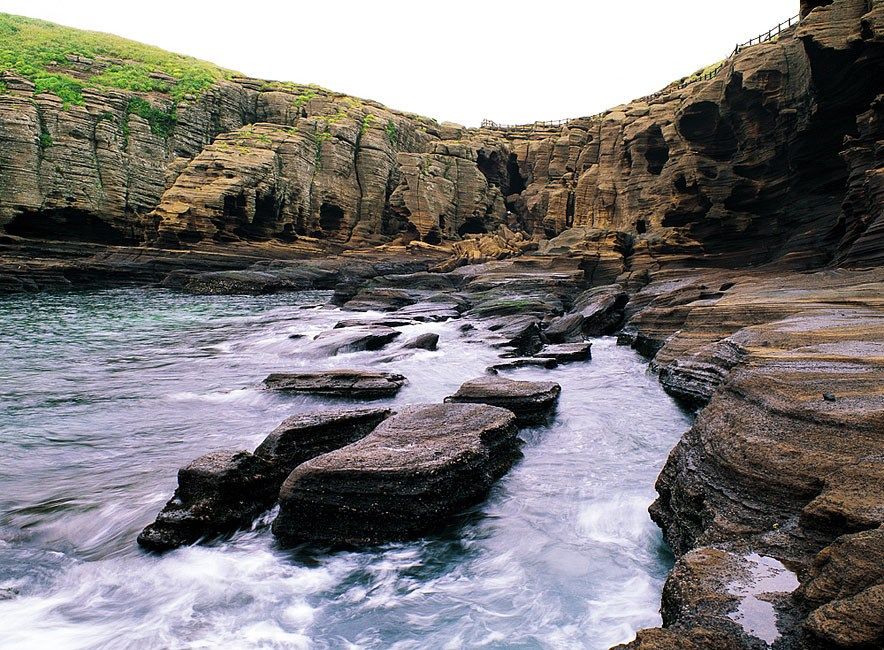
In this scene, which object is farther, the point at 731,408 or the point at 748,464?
the point at 731,408

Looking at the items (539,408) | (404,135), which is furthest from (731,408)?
(404,135)

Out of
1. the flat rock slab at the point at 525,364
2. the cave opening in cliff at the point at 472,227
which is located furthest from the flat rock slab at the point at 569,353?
the cave opening in cliff at the point at 472,227

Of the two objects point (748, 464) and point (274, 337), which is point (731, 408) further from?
point (274, 337)

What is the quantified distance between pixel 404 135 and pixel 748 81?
108ft

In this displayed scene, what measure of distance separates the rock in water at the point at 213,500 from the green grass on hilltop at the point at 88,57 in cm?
4199

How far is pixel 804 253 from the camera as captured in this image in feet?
68.0

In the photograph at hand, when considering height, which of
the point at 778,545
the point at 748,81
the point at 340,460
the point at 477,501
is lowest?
the point at 477,501

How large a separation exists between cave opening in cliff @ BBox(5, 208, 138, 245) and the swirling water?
91.5 ft

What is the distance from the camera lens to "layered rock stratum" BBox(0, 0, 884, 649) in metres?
4.11

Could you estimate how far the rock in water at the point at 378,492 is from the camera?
5684 millimetres

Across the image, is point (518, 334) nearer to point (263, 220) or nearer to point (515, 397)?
point (515, 397)

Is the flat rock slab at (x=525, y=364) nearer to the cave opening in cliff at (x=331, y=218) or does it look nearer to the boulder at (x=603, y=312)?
the boulder at (x=603, y=312)

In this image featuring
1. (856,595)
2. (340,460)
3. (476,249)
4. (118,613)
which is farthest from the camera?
(476,249)

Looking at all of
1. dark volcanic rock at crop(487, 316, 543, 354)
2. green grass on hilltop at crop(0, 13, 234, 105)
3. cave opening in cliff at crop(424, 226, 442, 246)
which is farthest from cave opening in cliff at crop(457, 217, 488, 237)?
dark volcanic rock at crop(487, 316, 543, 354)
